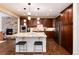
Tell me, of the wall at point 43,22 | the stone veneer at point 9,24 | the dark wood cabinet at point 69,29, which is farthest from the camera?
the wall at point 43,22

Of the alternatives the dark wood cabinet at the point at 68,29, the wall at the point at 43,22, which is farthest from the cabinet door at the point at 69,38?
the wall at the point at 43,22

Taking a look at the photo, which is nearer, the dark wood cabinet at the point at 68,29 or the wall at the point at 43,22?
the dark wood cabinet at the point at 68,29

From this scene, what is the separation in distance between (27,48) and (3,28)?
8299mm

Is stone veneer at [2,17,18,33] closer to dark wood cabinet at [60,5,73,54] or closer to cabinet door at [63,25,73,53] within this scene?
dark wood cabinet at [60,5,73,54]

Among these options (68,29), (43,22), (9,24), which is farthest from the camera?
(43,22)

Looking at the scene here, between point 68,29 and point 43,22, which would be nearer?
point 68,29

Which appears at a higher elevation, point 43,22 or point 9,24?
point 43,22

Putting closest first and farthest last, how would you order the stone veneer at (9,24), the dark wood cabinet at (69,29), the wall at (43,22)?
the dark wood cabinet at (69,29), the stone veneer at (9,24), the wall at (43,22)

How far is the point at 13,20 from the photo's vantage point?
14375mm

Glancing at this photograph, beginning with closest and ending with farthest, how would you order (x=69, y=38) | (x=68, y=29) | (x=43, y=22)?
(x=69, y=38), (x=68, y=29), (x=43, y=22)

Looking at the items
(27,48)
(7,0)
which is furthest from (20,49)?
(7,0)

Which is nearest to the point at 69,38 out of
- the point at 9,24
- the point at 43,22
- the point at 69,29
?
the point at 69,29

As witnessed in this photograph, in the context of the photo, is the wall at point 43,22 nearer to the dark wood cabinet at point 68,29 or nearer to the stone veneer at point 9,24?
the stone veneer at point 9,24

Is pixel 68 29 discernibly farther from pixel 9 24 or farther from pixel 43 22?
pixel 9 24
